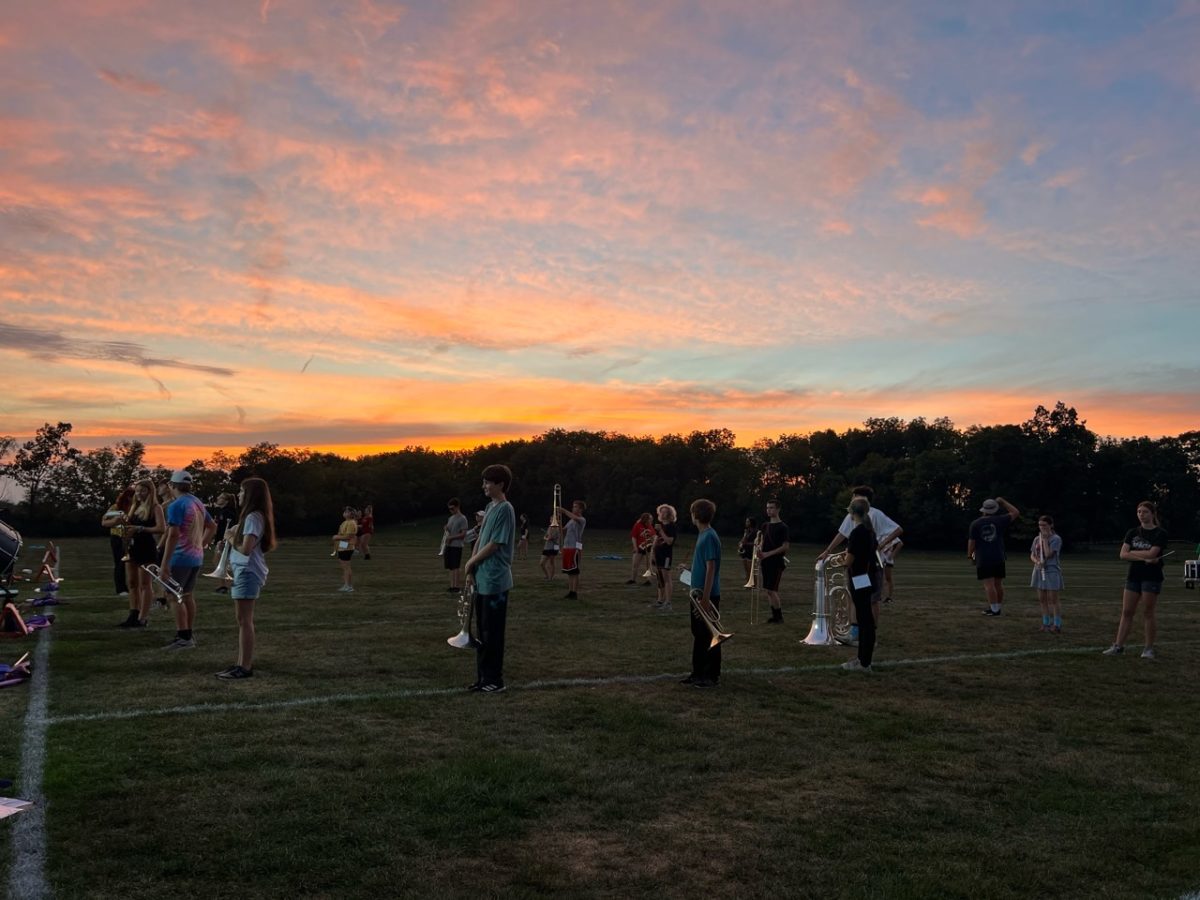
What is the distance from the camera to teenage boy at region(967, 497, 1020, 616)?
1695 cm

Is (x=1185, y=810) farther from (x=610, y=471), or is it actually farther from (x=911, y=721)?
(x=610, y=471)

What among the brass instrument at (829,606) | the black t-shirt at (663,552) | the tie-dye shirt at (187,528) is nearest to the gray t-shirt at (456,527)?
the black t-shirt at (663,552)

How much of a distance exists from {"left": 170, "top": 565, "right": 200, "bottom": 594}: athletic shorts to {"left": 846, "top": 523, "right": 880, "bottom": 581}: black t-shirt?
844cm

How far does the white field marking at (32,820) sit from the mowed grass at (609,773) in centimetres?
9

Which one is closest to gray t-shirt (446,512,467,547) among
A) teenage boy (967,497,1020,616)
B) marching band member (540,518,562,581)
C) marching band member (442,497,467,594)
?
marching band member (442,497,467,594)

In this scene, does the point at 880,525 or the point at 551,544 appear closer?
the point at 880,525

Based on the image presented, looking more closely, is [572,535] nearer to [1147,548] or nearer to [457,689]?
[457,689]

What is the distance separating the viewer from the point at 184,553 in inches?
453

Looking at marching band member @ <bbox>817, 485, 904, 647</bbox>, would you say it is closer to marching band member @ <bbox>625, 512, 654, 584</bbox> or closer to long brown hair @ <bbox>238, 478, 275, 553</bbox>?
long brown hair @ <bbox>238, 478, 275, 553</bbox>

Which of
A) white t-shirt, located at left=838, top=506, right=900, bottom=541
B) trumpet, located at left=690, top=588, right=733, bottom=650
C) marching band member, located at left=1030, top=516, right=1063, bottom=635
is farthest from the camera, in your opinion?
marching band member, located at left=1030, top=516, right=1063, bottom=635

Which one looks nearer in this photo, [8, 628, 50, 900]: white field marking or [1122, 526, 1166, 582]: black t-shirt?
[8, 628, 50, 900]: white field marking

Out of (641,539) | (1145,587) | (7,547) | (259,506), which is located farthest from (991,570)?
(7,547)

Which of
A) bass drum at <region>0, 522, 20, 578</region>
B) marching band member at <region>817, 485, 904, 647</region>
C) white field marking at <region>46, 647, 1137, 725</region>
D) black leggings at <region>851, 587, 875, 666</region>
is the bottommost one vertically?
white field marking at <region>46, 647, 1137, 725</region>

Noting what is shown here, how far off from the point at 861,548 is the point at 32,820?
879 centimetres
